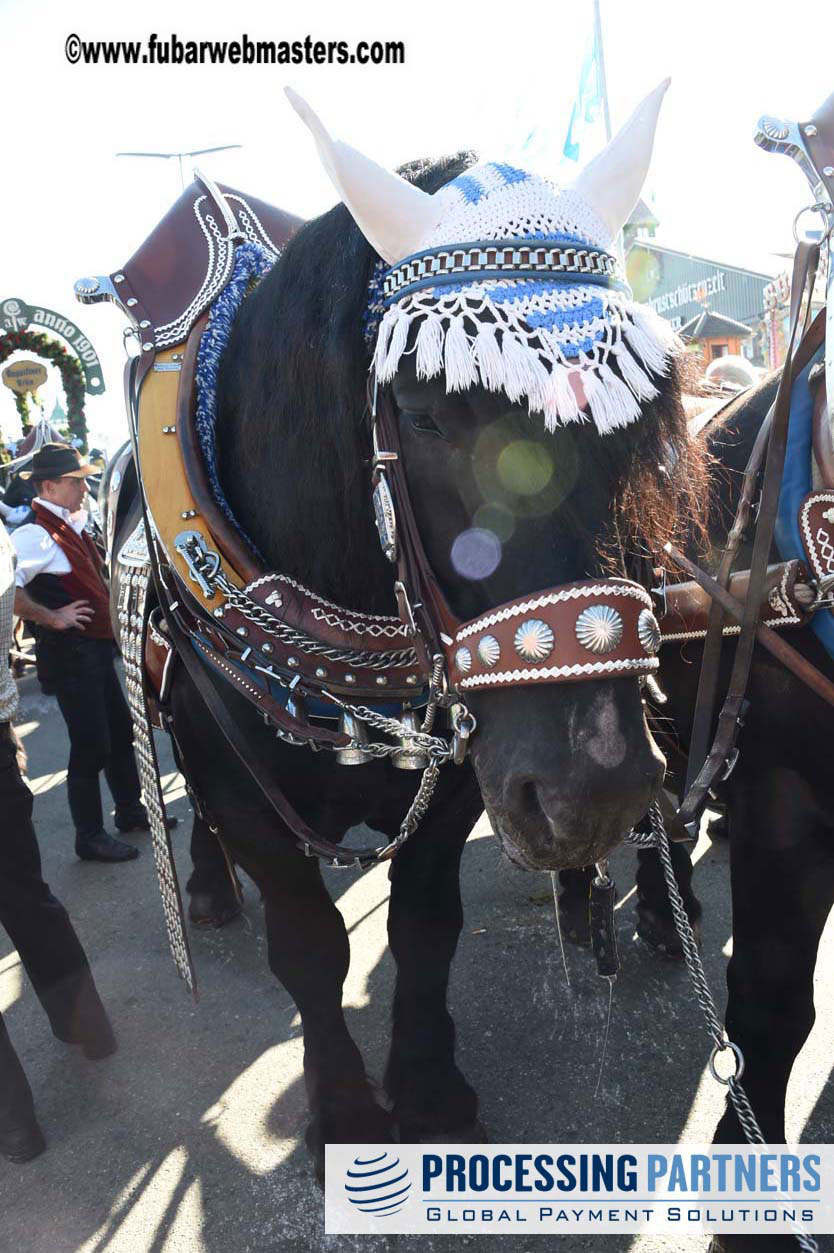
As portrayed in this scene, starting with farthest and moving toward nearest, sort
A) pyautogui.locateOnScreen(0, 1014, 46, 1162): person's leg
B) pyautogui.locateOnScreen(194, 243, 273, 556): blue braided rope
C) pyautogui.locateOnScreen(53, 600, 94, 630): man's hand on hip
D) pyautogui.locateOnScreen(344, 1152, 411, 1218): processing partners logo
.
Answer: pyautogui.locateOnScreen(53, 600, 94, 630): man's hand on hip, pyautogui.locateOnScreen(0, 1014, 46, 1162): person's leg, pyautogui.locateOnScreen(344, 1152, 411, 1218): processing partners logo, pyautogui.locateOnScreen(194, 243, 273, 556): blue braided rope

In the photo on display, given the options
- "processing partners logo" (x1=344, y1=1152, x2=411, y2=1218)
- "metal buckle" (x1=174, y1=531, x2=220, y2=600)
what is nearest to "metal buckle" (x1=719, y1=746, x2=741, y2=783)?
"metal buckle" (x1=174, y1=531, x2=220, y2=600)

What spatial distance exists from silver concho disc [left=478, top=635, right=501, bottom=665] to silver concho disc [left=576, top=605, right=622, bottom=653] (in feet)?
0.39

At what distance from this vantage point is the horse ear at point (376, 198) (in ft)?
4.28

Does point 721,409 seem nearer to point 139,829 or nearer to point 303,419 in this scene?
point 303,419

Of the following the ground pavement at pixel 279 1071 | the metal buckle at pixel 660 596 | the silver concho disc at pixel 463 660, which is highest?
the silver concho disc at pixel 463 660

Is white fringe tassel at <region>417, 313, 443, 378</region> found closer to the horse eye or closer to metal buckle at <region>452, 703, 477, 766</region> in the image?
the horse eye

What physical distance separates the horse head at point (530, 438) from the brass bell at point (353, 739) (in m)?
0.48

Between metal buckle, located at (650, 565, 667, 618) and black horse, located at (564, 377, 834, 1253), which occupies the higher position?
metal buckle, located at (650, 565, 667, 618)

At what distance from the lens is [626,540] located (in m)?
1.31

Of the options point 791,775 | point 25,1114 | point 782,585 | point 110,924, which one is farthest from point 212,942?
point 782,585

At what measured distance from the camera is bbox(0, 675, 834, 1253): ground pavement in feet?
6.84

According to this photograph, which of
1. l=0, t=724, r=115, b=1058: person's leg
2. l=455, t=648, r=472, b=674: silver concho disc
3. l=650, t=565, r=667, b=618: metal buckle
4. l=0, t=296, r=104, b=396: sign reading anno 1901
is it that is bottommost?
l=0, t=724, r=115, b=1058: person's leg

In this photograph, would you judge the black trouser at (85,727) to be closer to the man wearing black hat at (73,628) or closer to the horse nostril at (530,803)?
the man wearing black hat at (73,628)

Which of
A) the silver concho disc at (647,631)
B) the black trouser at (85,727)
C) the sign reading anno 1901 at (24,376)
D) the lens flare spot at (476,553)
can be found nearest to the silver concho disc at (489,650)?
the lens flare spot at (476,553)
